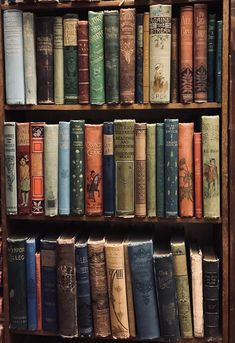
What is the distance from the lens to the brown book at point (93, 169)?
1350 millimetres

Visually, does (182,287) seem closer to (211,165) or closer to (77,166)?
(211,165)

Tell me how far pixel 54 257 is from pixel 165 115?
61cm

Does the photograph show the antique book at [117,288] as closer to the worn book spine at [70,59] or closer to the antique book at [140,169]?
the antique book at [140,169]

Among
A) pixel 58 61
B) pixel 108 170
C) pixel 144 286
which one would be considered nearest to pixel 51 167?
pixel 108 170

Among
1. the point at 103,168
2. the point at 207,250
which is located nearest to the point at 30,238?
the point at 103,168

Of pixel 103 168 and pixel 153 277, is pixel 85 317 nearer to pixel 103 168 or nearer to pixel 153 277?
pixel 153 277

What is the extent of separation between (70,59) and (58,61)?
4 cm

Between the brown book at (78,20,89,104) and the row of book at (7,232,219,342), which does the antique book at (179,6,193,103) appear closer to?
the brown book at (78,20,89,104)

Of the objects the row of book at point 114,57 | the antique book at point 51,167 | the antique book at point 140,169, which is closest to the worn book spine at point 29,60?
the row of book at point 114,57

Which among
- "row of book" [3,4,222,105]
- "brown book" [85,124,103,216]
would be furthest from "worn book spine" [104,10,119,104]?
"brown book" [85,124,103,216]

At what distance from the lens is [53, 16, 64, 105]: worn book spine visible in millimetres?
1357

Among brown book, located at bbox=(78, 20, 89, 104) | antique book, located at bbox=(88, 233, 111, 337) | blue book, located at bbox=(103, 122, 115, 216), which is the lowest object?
antique book, located at bbox=(88, 233, 111, 337)

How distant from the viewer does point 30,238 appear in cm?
142

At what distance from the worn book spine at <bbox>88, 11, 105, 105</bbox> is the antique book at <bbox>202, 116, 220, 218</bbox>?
1.02 ft
